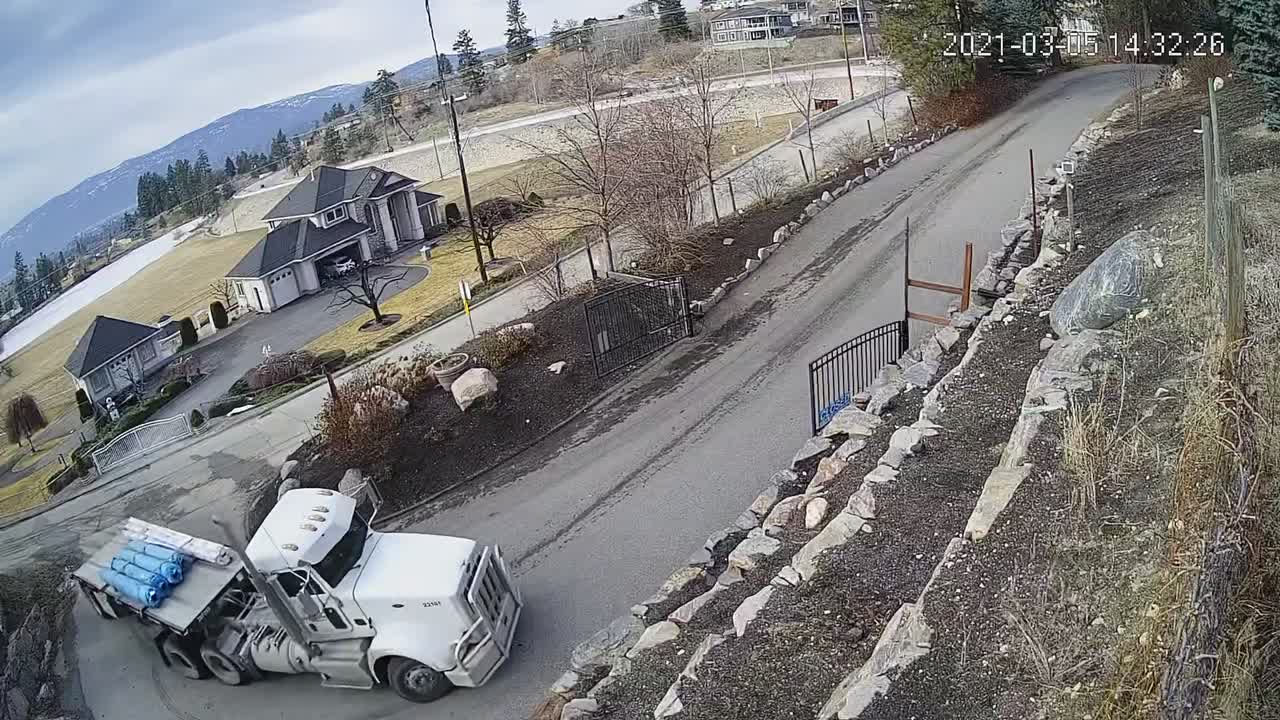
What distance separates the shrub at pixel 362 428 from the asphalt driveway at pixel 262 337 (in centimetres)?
1429

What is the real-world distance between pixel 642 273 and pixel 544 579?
361 inches

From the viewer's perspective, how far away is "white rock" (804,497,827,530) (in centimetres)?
914

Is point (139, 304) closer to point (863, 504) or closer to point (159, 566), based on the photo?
point (159, 566)

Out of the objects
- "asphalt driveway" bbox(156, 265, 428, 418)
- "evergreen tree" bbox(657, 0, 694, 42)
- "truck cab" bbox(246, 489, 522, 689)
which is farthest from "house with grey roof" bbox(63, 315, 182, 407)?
"evergreen tree" bbox(657, 0, 694, 42)

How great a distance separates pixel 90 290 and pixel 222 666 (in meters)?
44.7

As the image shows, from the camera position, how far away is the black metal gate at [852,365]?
1323 cm

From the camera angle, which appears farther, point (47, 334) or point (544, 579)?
point (47, 334)

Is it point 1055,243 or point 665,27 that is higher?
point 665,27

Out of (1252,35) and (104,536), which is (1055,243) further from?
(104,536)

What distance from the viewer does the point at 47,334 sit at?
115 feet

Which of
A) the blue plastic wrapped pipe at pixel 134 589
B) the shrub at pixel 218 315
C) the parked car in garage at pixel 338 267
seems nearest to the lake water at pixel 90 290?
the shrub at pixel 218 315

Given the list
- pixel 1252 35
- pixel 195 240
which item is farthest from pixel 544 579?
pixel 195 240

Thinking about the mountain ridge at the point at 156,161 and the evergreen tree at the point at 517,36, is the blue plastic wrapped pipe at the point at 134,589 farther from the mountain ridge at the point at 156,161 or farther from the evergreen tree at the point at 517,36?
the evergreen tree at the point at 517,36

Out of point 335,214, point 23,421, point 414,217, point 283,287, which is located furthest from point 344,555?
point 414,217
